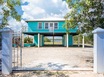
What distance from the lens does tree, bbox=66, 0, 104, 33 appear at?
32.6 ft

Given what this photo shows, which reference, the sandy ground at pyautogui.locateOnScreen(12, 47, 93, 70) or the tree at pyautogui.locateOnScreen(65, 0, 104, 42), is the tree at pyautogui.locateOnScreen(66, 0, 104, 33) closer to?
the tree at pyautogui.locateOnScreen(65, 0, 104, 42)

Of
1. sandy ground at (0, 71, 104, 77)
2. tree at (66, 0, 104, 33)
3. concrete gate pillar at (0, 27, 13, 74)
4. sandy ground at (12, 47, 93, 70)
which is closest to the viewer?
sandy ground at (0, 71, 104, 77)

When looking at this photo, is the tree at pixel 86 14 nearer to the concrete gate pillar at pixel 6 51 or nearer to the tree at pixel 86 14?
the tree at pixel 86 14

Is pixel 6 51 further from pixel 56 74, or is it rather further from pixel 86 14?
pixel 86 14

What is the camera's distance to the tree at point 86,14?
32.6 feet

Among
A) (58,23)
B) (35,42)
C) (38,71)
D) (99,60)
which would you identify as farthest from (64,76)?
(35,42)

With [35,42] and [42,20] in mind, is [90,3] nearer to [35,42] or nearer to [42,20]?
[42,20]

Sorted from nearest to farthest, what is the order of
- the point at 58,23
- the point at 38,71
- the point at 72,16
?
the point at 38,71 → the point at 72,16 → the point at 58,23

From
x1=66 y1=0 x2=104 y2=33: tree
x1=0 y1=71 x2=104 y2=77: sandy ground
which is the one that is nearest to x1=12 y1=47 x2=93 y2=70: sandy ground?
x1=0 y1=71 x2=104 y2=77: sandy ground

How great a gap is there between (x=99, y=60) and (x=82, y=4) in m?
4.33

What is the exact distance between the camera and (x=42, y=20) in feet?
99.9

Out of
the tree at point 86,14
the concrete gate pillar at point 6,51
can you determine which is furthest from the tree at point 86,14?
the concrete gate pillar at point 6,51

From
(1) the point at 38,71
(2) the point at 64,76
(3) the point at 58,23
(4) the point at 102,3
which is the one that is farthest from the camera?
(3) the point at 58,23

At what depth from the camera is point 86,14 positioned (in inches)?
406
